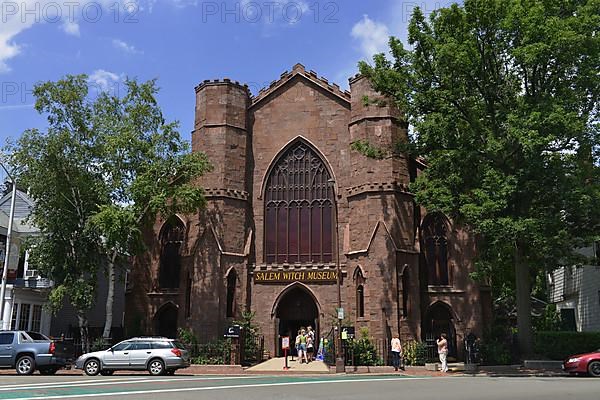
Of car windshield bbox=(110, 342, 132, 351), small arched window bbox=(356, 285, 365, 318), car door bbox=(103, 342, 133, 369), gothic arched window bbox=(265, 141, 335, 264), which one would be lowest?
car door bbox=(103, 342, 133, 369)

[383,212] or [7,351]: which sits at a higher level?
[383,212]

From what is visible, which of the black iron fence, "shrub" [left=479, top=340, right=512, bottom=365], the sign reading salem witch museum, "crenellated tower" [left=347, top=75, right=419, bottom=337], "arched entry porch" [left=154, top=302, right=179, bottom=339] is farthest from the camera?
"arched entry porch" [left=154, top=302, right=179, bottom=339]

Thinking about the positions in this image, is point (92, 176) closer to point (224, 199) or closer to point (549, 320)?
point (224, 199)

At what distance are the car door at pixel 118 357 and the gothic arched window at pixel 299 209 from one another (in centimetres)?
1076

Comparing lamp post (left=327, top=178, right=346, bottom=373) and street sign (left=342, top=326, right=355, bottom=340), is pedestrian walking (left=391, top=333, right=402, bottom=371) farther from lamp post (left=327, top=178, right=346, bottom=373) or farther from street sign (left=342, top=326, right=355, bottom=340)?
lamp post (left=327, top=178, right=346, bottom=373)

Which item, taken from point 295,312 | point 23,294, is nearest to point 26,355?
point 23,294

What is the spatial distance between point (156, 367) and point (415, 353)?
1138 centimetres

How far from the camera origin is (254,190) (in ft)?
101

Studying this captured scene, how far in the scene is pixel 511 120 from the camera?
796 inches

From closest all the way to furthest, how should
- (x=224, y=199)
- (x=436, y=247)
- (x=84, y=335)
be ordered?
1. (x=84, y=335)
2. (x=436, y=247)
3. (x=224, y=199)

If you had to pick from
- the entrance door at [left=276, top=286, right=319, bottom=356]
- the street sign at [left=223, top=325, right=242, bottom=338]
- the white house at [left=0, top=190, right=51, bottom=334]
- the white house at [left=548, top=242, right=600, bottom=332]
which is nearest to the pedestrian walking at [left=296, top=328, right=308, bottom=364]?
the street sign at [left=223, top=325, right=242, bottom=338]

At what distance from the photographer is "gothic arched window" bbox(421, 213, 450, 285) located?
2869cm

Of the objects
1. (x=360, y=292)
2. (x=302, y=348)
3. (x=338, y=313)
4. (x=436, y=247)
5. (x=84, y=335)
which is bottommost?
(x=302, y=348)

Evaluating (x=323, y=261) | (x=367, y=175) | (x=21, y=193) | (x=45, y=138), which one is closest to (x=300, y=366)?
(x=323, y=261)
